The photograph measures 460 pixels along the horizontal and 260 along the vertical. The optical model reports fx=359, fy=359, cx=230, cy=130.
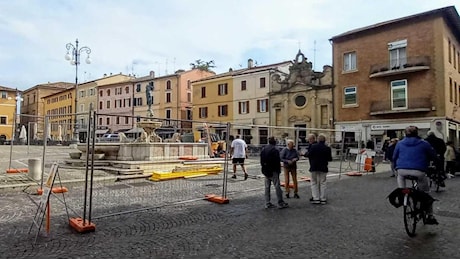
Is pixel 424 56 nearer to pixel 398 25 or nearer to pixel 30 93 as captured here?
pixel 398 25

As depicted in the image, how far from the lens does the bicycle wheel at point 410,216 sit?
582 centimetres

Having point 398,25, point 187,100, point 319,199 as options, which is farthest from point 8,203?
point 187,100

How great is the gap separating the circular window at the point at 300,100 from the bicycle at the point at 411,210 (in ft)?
107

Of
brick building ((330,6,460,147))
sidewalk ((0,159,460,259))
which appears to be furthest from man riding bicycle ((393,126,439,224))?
brick building ((330,6,460,147))

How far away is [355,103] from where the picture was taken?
32.9 m

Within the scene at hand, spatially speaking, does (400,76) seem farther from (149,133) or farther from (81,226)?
(81,226)

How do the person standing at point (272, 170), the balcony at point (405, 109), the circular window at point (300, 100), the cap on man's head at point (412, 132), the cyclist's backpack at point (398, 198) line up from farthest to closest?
the circular window at point (300, 100), the balcony at point (405, 109), the person standing at point (272, 170), the cap on man's head at point (412, 132), the cyclist's backpack at point (398, 198)

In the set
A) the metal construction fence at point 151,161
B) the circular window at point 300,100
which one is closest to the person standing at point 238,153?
the metal construction fence at point 151,161

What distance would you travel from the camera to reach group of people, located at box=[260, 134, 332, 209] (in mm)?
8438

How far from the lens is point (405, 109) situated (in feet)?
96.5

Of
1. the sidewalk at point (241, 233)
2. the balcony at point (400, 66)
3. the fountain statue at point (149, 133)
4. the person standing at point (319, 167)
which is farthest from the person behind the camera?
the balcony at point (400, 66)

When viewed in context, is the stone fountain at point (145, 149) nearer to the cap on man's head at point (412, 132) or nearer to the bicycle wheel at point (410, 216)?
the cap on man's head at point (412, 132)

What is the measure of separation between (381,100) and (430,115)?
4169 mm

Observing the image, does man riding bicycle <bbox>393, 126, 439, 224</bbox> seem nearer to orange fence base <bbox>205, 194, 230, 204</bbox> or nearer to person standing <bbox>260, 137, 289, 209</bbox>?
person standing <bbox>260, 137, 289, 209</bbox>
